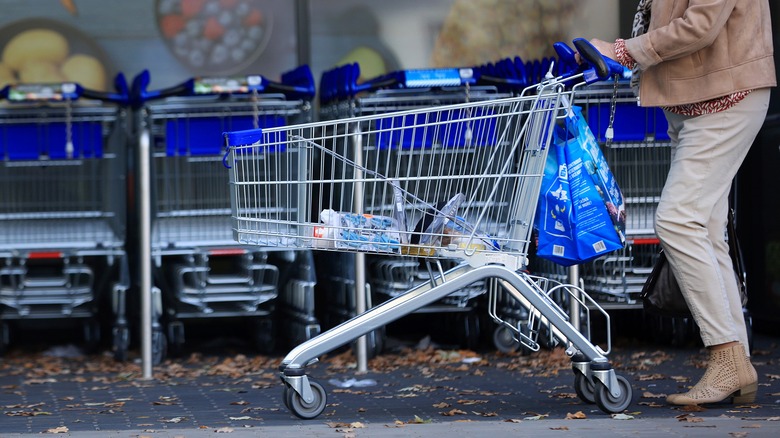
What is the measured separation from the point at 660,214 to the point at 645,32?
0.89 meters

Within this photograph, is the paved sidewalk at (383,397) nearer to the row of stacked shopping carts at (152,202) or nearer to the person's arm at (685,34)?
the row of stacked shopping carts at (152,202)

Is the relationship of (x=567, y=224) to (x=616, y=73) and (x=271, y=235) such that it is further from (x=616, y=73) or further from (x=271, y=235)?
(x=271, y=235)

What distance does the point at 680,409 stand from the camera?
5.24 m

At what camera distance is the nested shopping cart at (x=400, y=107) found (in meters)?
6.84

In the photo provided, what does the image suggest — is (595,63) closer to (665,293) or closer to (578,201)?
(578,201)

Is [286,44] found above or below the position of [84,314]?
above

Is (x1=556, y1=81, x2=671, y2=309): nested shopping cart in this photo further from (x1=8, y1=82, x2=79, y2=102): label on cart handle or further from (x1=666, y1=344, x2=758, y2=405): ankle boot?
(x1=8, y1=82, x2=79, y2=102): label on cart handle

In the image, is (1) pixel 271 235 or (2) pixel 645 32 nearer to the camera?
(1) pixel 271 235

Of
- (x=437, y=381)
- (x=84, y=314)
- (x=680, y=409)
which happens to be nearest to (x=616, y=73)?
(x=680, y=409)

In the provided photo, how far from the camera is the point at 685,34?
5039 mm

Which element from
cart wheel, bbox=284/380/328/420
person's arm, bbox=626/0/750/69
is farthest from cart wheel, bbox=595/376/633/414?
person's arm, bbox=626/0/750/69

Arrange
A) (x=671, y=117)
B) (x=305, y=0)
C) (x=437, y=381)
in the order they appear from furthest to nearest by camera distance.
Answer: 1. (x=305, y=0)
2. (x=437, y=381)
3. (x=671, y=117)

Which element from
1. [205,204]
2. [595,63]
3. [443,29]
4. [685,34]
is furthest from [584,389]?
[443,29]

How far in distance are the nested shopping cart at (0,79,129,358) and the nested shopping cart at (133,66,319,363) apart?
0.28 metres
